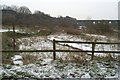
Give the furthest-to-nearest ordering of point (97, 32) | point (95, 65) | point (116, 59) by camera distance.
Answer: point (97, 32) < point (116, 59) < point (95, 65)

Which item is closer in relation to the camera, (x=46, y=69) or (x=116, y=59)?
(x=46, y=69)

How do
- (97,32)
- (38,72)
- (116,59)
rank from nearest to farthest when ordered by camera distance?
(38,72) < (116,59) < (97,32)

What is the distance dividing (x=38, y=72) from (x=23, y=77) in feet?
2.15

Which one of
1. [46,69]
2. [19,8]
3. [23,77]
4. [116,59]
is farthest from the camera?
[19,8]

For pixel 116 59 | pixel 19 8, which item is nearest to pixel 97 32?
pixel 116 59

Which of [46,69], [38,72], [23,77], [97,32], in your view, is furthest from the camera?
[97,32]

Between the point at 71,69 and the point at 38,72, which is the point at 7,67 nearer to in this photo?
the point at 38,72

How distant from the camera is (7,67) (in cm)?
470

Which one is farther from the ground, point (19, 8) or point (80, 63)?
point (19, 8)

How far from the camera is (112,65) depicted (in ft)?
16.8

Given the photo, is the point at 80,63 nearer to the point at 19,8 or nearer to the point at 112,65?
the point at 112,65

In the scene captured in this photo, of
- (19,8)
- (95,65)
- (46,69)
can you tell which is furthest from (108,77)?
(19,8)

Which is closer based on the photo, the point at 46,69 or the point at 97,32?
the point at 46,69

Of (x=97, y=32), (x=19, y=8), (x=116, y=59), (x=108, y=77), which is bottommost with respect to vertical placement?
(x=108, y=77)
